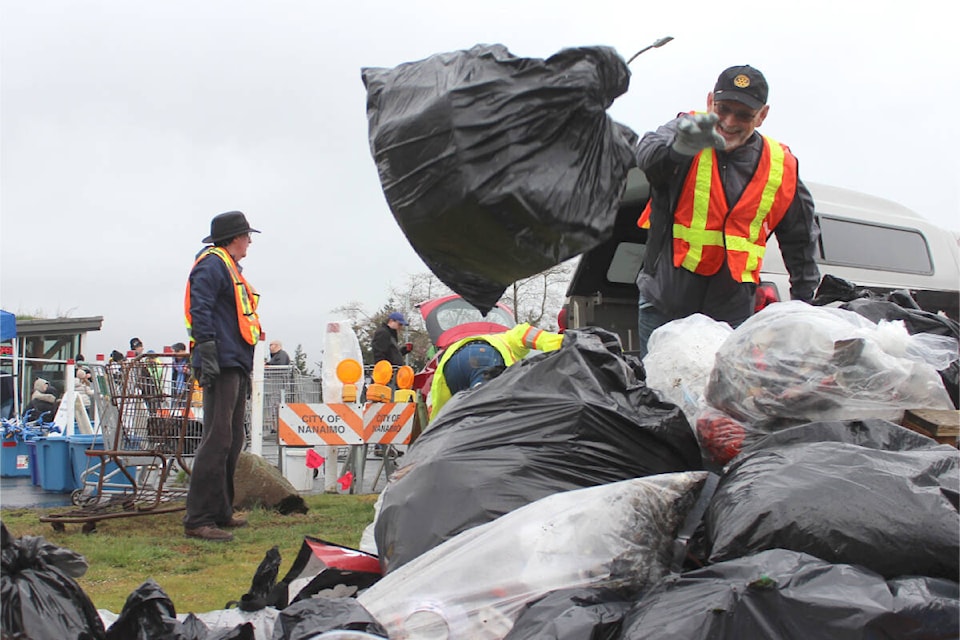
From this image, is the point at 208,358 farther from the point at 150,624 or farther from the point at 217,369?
the point at 150,624

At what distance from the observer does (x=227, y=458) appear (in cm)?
458

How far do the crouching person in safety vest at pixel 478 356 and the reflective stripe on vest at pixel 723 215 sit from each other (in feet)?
2.56

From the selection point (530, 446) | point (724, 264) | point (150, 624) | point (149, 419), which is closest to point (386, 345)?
point (149, 419)

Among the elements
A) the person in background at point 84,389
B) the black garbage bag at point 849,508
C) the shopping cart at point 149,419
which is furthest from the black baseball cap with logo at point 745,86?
the person in background at point 84,389

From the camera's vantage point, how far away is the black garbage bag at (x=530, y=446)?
192 centimetres

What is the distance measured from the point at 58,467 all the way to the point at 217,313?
3.76 m

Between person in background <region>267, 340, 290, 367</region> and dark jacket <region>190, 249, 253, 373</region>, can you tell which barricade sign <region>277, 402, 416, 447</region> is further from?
person in background <region>267, 340, 290, 367</region>

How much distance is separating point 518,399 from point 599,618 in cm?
74

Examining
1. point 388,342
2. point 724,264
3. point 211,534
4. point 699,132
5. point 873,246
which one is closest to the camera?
point 699,132

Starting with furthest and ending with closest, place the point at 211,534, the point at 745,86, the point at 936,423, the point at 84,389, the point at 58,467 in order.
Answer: the point at 84,389 < the point at 58,467 < the point at 211,534 < the point at 745,86 < the point at 936,423

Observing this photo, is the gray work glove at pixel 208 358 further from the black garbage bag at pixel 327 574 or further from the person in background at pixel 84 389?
the person in background at pixel 84 389

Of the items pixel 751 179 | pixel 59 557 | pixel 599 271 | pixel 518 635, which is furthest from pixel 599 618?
pixel 599 271

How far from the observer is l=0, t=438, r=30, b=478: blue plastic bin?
8562 mm

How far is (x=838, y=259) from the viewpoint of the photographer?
6355mm
